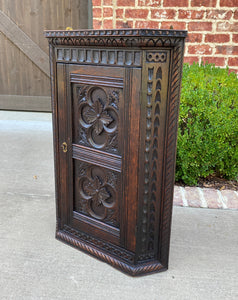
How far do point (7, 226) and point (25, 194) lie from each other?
1.88ft

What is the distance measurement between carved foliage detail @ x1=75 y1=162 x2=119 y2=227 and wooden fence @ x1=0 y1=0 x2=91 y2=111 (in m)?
3.74

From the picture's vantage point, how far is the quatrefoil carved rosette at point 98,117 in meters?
1.81

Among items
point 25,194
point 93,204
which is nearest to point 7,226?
point 25,194

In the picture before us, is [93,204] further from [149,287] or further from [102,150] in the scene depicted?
[149,287]

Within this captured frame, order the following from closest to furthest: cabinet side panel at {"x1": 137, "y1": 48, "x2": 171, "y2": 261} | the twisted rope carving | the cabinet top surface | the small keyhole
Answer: the cabinet top surface
cabinet side panel at {"x1": 137, "y1": 48, "x2": 171, "y2": 261}
the twisted rope carving
the small keyhole

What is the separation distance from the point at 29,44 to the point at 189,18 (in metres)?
2.76

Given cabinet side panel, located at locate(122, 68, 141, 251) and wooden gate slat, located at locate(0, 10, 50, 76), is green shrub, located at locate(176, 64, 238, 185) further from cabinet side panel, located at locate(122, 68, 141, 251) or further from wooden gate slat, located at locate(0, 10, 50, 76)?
wooden gate slat, located at locate(0, 10, 50, 76)

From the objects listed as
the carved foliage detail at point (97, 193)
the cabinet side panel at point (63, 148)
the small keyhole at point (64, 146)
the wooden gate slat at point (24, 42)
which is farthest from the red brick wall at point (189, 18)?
the carved foliage detail at point (97, 193)

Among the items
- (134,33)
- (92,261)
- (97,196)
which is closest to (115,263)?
(92,261)

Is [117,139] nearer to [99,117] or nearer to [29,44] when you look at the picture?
[99,117]

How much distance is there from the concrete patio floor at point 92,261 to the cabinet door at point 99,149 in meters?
0.22

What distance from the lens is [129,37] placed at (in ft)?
4.99

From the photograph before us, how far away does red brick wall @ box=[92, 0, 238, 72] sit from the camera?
3.98m

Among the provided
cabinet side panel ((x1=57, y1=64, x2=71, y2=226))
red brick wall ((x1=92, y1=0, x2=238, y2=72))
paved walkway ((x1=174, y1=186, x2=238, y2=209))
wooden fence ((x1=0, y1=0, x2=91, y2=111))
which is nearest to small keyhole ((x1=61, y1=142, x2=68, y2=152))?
cabinet side panel ((x1=57, y1=64, x2=71, y2=226))
